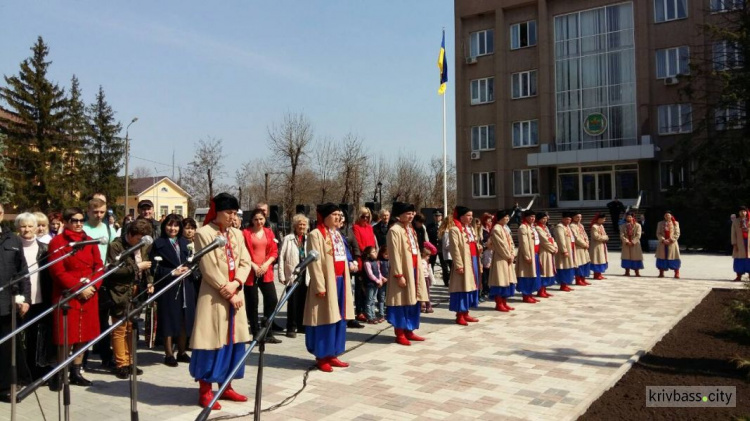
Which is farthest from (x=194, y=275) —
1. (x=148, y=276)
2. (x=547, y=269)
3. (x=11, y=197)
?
(x=11, y=197)

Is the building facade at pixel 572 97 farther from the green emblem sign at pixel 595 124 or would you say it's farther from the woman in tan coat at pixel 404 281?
the woman in tan coat at pixel 404 281

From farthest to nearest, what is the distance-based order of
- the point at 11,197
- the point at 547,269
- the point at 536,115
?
the point at 536,115
the point at 11,197
the point at 547,269

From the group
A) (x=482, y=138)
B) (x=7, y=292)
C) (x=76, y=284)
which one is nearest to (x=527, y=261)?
(x=76, y=284)

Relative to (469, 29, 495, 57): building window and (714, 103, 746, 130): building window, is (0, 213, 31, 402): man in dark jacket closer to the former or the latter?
(714, 103, 746, 130): building window

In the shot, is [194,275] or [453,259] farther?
[453,259]

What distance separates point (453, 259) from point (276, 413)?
16.7 ft

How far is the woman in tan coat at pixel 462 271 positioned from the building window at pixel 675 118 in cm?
2710

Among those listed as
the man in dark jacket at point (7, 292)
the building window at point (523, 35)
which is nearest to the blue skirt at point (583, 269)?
the man in dark jacket at point (7, 292)

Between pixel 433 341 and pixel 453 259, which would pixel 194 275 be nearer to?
pixel 433 341

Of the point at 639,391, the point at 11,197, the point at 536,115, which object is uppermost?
the point at 536,115

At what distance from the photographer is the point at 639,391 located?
6109mm

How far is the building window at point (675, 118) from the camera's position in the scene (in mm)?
32375

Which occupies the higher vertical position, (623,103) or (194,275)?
(623,103)

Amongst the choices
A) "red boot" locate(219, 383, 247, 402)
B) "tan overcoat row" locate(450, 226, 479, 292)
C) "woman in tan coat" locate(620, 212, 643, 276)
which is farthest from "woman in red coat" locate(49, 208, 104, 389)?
"woman in tan coat" locate(620, 212, 643, 276)
